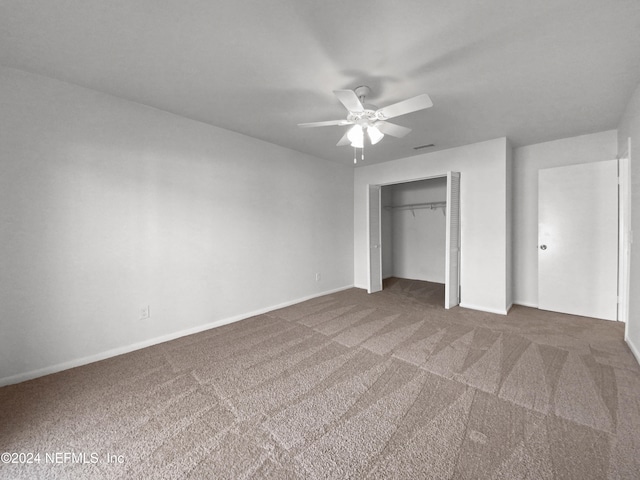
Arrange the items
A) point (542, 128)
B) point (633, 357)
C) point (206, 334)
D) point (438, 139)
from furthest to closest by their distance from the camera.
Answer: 1. point (438, 139)
2. point (542, 128)
3. point (206, 334)
4. point (633, 357)

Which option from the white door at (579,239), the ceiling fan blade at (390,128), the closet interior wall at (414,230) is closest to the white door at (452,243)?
the white door at (579,239)

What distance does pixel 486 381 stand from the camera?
2072 millimetres

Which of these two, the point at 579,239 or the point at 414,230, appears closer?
the point at 579,239

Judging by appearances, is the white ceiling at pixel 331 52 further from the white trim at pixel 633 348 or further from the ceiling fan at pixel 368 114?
the white trim at pixel 633 348

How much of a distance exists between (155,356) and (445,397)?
261 centimetres

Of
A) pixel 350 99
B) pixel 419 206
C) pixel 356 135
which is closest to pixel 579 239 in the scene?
pixel 419 206

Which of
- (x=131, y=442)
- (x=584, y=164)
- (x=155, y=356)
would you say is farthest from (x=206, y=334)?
(x=584, y=164)

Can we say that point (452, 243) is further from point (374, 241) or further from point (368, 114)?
point (368, 114)

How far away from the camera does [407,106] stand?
6.48ft

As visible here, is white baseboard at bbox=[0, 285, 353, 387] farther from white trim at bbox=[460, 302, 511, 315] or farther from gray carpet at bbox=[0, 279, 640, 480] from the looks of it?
white trim at bbox=[460, 302, 511, 315]

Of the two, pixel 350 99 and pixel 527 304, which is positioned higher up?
pixel 350 99

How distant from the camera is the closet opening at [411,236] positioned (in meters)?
5.03

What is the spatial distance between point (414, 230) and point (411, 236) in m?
0.16

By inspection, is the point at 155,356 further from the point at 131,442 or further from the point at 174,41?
the point at 174,41
